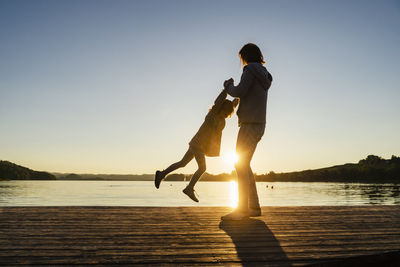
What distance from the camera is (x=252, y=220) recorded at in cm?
510

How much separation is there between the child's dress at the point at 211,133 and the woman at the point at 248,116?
0.30 metres

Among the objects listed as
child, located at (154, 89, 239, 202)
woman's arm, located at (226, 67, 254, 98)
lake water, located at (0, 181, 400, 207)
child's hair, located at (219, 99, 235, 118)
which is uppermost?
woman's arm, located at (226, 67, 254, 98)

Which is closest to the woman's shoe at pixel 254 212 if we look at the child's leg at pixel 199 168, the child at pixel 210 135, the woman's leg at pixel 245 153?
the woman's leg at pixel 245 153

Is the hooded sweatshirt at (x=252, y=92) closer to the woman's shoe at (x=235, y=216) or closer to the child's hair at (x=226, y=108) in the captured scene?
the child's hair at (x=226, y=108)

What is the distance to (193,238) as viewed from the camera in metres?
3.74

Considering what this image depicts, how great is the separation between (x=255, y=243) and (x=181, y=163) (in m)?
2.63

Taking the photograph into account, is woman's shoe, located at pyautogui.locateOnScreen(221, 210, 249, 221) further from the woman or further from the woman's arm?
the woman's arm

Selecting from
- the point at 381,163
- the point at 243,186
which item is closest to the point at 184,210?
the point at 243,186

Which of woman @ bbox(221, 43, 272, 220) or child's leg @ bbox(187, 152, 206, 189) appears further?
child's leg @ bbox(187, 152, 206, 189)

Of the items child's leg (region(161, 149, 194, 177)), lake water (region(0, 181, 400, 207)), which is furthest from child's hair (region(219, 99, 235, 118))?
lake water (region(0, 181, 400, 207))

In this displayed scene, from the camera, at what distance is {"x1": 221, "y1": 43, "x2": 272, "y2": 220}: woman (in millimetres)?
5195

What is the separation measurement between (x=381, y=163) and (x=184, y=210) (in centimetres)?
16108

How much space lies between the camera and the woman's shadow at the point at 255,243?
2959mm

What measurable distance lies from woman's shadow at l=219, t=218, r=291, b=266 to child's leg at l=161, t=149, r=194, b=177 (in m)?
1.42
